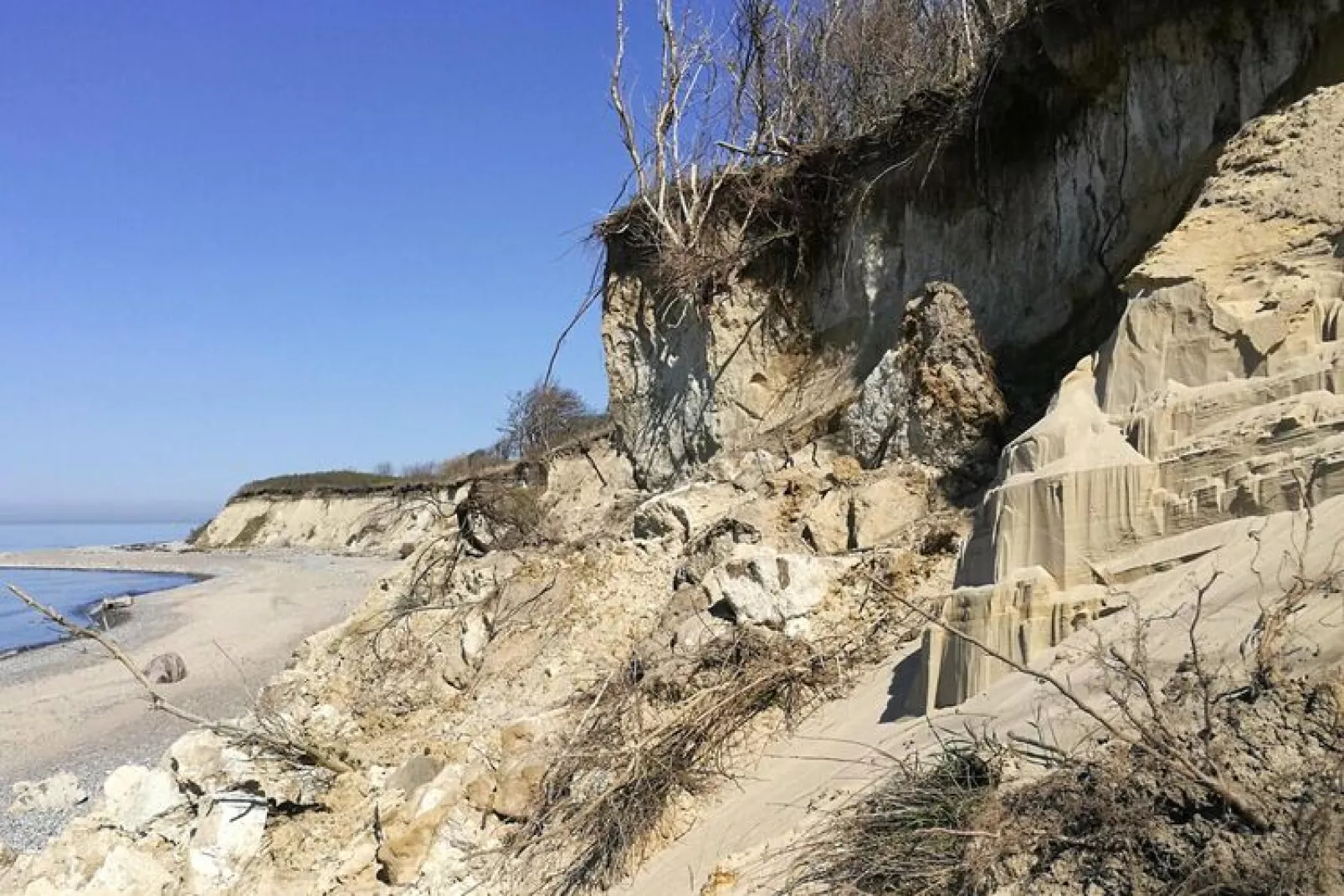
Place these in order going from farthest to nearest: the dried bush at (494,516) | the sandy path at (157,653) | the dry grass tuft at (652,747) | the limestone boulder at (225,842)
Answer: the sandy path at (157,653)
the dried bush at (494,516)
the limestone boulder at (225,842)
the dry grass tuft at (652,747)

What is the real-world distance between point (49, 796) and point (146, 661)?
11456 mm

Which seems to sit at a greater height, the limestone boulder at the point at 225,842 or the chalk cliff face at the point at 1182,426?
the chalk cliff face at the point at 1182,426

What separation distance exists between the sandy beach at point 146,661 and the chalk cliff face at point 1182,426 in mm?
6098

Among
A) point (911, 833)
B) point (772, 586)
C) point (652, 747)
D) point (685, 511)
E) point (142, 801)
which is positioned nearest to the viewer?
point (911, 833)

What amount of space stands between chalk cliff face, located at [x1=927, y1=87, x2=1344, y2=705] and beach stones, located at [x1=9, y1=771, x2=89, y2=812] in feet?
39.1

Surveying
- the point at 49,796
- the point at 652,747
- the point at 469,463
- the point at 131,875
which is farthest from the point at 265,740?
the point at 469,463

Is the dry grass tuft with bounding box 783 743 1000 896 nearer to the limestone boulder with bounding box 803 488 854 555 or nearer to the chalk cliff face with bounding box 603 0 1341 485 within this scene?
the limestone boulder with bounding box 803 488 854 555

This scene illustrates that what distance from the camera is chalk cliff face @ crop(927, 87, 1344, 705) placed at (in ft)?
13.8

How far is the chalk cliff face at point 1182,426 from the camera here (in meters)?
4.21

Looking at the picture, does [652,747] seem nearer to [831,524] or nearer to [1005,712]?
[1005,712]

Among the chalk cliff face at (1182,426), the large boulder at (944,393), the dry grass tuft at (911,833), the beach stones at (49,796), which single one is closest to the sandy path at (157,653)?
the beach stones at (49,796)

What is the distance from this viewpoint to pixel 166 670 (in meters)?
21.2

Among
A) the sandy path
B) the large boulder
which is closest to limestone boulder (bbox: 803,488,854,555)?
the large boulder

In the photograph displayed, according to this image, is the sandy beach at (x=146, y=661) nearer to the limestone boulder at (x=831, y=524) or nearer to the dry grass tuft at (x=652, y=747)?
the dry grass tuft at (x=652, y=747)
